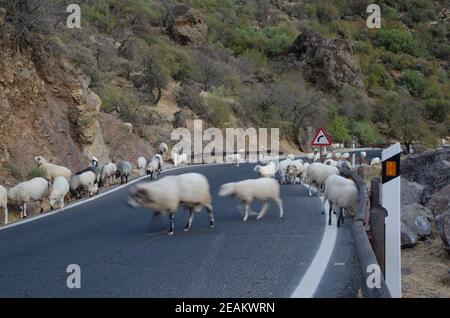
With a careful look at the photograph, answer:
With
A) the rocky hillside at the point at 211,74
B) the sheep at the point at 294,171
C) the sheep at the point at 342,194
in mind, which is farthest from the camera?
the rocky hillside at the point at 211,74

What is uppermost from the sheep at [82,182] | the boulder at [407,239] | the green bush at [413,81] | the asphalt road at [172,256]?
the green bush at [413,81]

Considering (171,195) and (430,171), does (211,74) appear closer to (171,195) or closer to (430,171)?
(430,171)

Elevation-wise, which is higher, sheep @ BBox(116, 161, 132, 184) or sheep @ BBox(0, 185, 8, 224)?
sheep @ BBox(116, 161, 132, 184)

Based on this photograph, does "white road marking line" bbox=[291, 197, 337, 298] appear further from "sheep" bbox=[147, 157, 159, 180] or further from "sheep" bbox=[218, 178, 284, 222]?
"sheep" bbox=[147, 157, 159, 180]

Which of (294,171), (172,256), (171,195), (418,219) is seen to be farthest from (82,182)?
(172,256)

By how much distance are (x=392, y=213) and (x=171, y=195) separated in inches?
165

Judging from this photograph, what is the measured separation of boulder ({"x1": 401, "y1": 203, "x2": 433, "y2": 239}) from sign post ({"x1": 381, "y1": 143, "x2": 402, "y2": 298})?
19.2ft

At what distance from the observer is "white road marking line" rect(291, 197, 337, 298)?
5.86 metres

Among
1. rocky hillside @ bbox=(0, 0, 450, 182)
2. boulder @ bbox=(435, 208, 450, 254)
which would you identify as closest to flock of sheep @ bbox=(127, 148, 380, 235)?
boulder @ bbox=(435, 208, 450, 254)

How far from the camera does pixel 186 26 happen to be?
6931 centimetres

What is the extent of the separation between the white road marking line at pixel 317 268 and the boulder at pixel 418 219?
9.58 feet

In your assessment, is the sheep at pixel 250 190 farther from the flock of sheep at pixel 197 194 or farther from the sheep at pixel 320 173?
the sheep at pixel 320 173

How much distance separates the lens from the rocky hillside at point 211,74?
830 inches

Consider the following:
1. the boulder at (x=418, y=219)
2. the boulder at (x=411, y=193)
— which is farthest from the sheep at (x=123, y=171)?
the boulder at (x=418, y=219)
